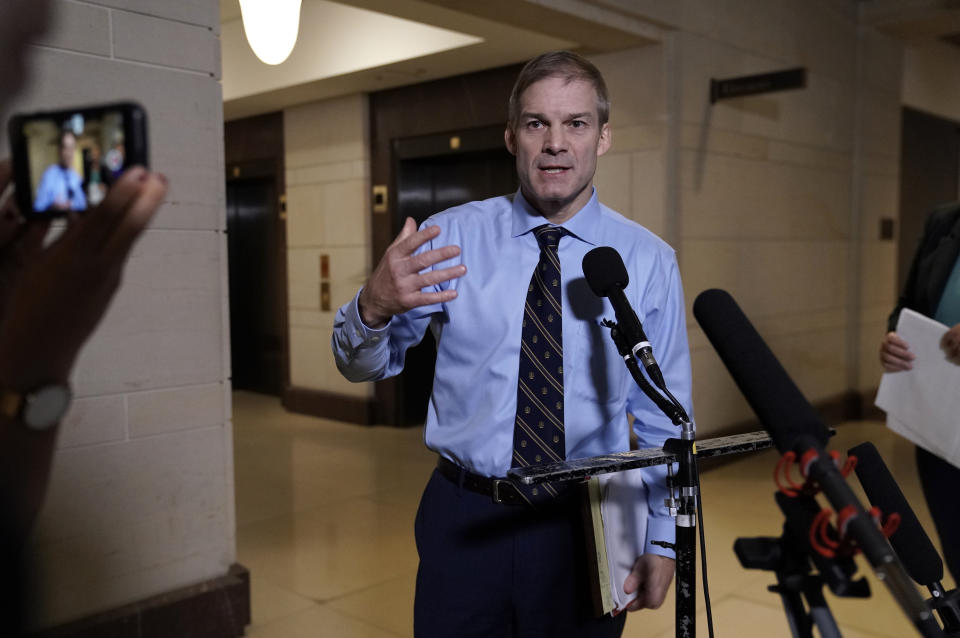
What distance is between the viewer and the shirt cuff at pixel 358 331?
1.64 meters

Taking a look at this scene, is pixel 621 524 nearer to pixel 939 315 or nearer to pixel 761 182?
pixel 939 315

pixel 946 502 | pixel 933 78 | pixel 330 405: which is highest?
pixel 933 78

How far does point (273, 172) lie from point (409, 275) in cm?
721

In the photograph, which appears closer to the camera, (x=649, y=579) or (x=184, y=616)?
(x=649, y=579)

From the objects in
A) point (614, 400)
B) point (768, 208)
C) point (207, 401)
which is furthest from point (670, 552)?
point (768, 208)

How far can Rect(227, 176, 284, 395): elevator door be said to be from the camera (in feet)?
28.6

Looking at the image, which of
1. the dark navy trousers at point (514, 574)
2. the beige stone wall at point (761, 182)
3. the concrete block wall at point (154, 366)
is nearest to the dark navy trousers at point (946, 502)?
the dark navy trousers at point (514, 574)

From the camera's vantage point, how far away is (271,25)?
3867 mm

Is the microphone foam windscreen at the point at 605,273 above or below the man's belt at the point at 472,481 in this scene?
above

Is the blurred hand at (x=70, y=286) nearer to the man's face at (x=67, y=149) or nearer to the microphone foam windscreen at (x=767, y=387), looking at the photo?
the man's face at (x=67, y=149)

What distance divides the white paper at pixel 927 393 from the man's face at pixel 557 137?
1316 millimetres

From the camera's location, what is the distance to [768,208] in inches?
244

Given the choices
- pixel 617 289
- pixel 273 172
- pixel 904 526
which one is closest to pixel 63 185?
pixel 617 289

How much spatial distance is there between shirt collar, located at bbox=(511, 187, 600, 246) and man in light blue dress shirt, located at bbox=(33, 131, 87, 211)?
1400 mm
